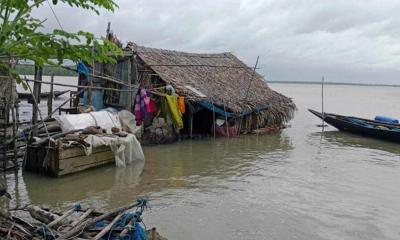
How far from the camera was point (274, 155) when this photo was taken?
43.2ft

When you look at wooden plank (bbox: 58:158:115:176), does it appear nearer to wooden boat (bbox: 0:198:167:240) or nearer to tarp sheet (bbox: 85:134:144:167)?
tarp sheet (bbox: 85:134:144:167)

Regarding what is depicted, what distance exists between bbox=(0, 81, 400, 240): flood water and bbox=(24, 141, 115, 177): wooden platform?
19 cm

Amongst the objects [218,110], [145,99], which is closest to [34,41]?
[145,99]

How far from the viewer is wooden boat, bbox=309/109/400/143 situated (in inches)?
659

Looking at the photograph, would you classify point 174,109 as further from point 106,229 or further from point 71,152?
point 106,229

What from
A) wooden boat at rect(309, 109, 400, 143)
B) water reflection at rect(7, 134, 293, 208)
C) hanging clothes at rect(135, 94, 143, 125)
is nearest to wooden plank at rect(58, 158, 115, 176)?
water reflection at rect(7, 134, 293, 208)

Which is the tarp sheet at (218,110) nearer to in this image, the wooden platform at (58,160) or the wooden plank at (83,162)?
the wooden plank at (83,162)

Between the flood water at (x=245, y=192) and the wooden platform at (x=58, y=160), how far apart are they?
0.19 m

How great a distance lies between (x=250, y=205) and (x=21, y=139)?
20.0 ft

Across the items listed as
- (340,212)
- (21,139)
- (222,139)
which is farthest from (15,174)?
(222,139)

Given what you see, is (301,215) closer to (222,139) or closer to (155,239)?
(155,239)

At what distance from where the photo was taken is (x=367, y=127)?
1778 centimetres

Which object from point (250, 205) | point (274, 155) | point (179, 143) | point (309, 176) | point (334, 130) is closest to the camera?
point (250, 205)

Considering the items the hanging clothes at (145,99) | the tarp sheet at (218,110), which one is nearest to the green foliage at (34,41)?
the hanging clothes at (145,99)
